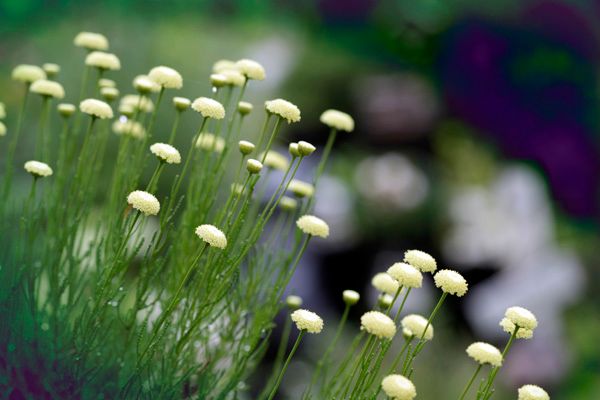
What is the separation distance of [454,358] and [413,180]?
1.12 meters

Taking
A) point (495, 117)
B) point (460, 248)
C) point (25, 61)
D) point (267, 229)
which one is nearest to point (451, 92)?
point (495, 117)

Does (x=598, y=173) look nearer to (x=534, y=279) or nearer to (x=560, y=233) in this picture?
(x=560, y=233)

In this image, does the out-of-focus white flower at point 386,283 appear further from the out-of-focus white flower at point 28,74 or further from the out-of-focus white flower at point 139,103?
the out-of-focus white flower at point 28,74

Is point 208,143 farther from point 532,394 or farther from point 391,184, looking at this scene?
point 391,184

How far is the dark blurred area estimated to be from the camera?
3783mm

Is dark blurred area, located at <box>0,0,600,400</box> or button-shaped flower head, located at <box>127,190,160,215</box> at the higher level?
button-shaped flower head, located at <box>127,190,160,215</box>

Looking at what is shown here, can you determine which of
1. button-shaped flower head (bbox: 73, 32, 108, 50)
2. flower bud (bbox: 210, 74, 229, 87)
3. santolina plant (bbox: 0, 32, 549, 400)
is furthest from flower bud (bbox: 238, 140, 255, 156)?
button-shaped flower head (bbox: 73, 32, 108, 50)

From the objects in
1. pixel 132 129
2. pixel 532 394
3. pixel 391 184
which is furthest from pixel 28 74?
pixel 391 184

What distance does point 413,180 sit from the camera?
411 centimetres

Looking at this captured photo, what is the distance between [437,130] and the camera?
4770 mm

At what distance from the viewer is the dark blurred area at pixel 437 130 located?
3.78 m

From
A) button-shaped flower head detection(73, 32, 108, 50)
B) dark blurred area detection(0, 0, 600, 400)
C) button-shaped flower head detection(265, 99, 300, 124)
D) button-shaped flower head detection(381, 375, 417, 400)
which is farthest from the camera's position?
dark blurred area detection(0, 0, 600, 400)

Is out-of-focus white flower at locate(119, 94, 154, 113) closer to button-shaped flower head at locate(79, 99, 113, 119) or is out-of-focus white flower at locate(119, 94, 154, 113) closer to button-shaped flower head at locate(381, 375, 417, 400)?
button-shaped flower head at locate(79, 99, 113, 119)

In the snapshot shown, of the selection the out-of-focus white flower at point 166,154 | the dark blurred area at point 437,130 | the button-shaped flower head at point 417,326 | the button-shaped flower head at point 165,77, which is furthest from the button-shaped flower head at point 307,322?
the dark blurred area at point 437,130
